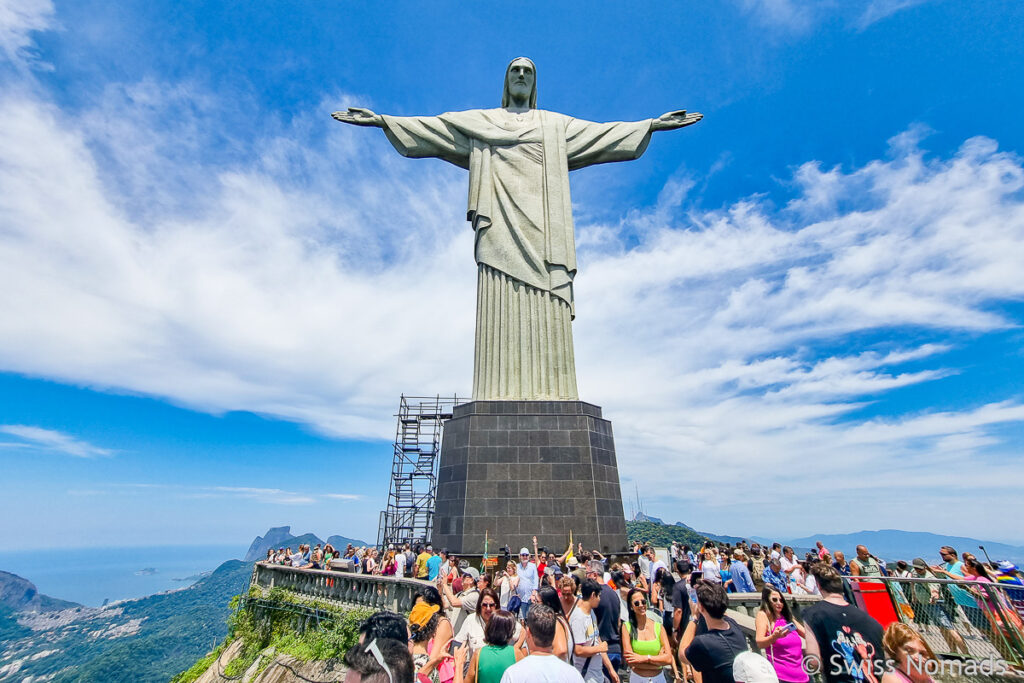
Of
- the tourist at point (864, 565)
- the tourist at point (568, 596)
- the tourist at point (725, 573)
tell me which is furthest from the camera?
the tourist at point (725, 573)

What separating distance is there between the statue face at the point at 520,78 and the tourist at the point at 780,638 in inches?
649

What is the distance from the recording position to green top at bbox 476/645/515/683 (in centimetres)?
377

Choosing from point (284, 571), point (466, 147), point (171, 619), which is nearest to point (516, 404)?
point (284, 571)

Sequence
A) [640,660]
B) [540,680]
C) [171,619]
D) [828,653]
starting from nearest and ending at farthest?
1. [540,680]
2. [828,653]
3. [640,660]
4. [171,619]

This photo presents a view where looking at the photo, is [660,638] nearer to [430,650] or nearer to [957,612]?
[430,650]

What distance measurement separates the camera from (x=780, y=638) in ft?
14.5

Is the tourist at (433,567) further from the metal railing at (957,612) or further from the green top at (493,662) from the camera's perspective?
the metal railing at (957,612)

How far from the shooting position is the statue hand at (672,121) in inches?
688

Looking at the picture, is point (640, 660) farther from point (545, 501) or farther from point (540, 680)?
point (545, 501)

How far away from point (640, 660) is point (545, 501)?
824 centimetres

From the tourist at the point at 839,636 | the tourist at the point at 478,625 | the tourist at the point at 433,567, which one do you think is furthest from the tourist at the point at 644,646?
the tourist at the point at 433,567

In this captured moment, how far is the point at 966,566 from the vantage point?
24.4 feet

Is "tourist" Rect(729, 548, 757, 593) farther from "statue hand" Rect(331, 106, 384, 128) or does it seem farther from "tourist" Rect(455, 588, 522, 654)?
"statue hand" Rect(331, 106, 384, 128)

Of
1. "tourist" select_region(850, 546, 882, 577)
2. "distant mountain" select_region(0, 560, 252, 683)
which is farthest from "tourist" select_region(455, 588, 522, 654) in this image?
"distant mountain" select_region(0, 560, 252, 683)
